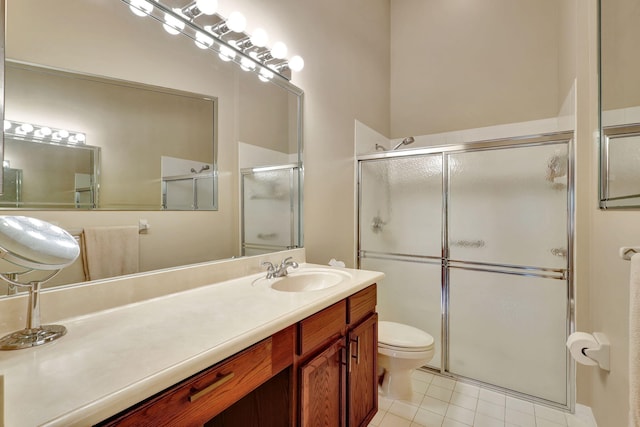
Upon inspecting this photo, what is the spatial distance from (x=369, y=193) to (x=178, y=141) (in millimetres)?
1577

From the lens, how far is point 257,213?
1563mm

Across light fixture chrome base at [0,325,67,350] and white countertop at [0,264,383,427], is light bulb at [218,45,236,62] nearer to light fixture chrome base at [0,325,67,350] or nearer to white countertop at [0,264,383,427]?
white countertop at [0,264,383,427]

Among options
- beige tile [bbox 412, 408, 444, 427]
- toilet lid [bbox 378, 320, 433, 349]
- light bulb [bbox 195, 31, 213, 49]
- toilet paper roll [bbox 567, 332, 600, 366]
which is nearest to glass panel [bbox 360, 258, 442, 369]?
toilet lid [bbox 378, 320, 433, 349]

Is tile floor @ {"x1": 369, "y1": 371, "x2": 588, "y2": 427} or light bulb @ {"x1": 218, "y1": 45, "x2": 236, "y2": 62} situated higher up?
light bulb @ {"x1": 218, "y1": 45, "x2": 236, "y2": 62}

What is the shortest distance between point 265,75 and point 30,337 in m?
1.47

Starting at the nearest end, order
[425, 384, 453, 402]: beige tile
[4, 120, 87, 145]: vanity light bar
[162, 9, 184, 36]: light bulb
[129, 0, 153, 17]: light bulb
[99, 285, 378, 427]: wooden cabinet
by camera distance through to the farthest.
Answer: [99, 285, 378, 427]: wooden cabinet < [4, 120, 87, 145]: vanity light bar < [129, 0, 153, 17]: light bulb < [162, 9, 184, 36]: light bulb < [425, 384, 453, 402]: beige tile

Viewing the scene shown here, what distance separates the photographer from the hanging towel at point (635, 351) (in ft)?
2.26

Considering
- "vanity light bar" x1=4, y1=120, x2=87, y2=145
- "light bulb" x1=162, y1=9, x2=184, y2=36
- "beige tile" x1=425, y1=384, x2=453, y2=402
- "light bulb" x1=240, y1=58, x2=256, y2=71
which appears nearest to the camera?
"vanity light bar" x1=4, y1=120, x2=87, y2=145

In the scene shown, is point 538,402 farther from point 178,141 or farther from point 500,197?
point 178,141

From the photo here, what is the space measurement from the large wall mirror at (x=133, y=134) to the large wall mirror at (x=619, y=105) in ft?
5.10

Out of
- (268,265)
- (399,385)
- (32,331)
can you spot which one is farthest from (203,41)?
(399,385)

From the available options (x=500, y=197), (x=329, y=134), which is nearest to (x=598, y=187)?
(x=500, y=197)

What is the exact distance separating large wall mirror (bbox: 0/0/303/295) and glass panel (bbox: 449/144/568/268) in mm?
1380

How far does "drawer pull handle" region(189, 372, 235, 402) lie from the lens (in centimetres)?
63
